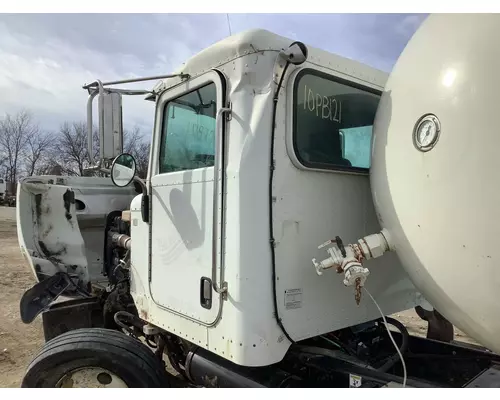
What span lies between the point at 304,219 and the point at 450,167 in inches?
37.3

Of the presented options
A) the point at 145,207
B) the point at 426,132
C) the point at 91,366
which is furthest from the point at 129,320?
the point at 426,132

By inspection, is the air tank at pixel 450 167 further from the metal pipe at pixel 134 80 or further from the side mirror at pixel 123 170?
the side mirror at pixel 123 170

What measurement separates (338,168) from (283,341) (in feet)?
3.73

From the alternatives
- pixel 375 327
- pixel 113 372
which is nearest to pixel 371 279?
pixel 375 327

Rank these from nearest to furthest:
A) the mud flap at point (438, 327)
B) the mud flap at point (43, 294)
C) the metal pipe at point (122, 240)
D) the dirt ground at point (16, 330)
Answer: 1. the mud flap at point (438, 327)
2. the mud flap at point (43, 294)
3. the metal pipe at point (122, 240)
4. the dirt ground at point (16, 330)

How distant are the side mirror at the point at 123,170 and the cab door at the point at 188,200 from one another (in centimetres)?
23

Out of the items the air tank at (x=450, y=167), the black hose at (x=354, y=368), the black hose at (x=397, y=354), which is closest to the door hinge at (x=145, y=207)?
the black hose at (x=354, y=368)

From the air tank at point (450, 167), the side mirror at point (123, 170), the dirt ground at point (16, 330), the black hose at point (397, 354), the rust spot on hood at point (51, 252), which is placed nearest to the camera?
the air tank at point (450, 167)

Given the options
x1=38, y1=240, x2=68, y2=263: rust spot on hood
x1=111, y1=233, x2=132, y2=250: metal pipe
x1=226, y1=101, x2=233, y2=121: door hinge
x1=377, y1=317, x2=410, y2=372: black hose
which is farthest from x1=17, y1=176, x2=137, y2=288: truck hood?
x1=377, y1=317, x2=410, y2=372: black hose

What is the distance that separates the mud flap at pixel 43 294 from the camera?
3816 millimetres

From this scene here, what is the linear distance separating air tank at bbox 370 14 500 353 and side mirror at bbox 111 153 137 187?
68.6 inches

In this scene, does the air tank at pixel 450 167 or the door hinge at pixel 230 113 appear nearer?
the air tank at pixel 450 167

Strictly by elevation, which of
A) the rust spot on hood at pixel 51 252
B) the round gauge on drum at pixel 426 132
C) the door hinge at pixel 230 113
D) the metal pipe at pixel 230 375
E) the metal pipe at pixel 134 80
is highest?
the metal pipe at pixel 134 80

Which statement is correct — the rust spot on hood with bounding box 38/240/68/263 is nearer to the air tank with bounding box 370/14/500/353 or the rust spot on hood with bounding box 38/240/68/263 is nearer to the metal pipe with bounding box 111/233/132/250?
the metal pipe with bounding box 111/233/132/250
